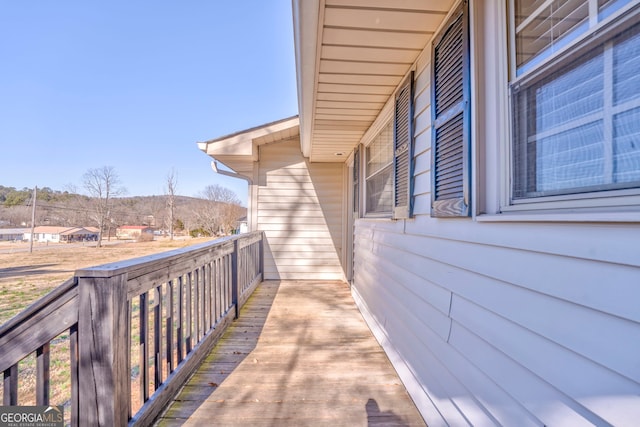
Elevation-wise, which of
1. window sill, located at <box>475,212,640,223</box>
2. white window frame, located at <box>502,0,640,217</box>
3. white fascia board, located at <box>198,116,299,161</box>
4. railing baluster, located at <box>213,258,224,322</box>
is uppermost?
white fascia board, located at <box>198,116,299,161</box>

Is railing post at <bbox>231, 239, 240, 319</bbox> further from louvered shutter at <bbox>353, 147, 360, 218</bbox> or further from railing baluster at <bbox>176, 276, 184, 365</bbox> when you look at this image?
louvered shutter at <bbox>353, 147, 360, 218</bbox>

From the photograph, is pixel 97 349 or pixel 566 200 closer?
pixel 566 200

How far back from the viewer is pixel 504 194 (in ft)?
3.98

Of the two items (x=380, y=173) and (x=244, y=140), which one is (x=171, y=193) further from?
(x=380, y=173)

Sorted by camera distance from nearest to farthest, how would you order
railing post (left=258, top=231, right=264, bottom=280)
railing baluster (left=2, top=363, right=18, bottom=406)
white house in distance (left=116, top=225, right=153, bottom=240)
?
railing baluster (left=2, top=363, right=18, bottom=406) → railing post (left=258, top=231, right=264, bottom=280) → white house in distance (left=116, top=225, right=153, bottom=240)

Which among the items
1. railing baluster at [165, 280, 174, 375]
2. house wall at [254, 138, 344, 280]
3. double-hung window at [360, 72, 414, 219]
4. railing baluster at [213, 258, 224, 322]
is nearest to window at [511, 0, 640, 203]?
double-hung window at [360, 72, 414, 219]

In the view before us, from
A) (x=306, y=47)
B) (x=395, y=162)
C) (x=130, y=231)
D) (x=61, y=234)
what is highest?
(x=306, y=47)

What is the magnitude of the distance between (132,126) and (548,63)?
122 ft

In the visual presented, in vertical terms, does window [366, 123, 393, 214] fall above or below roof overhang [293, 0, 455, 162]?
below

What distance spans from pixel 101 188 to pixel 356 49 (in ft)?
96.4

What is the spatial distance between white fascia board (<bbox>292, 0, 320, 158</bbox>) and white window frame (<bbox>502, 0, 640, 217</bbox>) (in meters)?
0.96

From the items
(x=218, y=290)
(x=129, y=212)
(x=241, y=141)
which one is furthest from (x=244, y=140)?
(x=129, y=212)

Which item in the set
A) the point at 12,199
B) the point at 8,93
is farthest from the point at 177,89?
the point at 12,199

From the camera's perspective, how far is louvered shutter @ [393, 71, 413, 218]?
2250 mm
